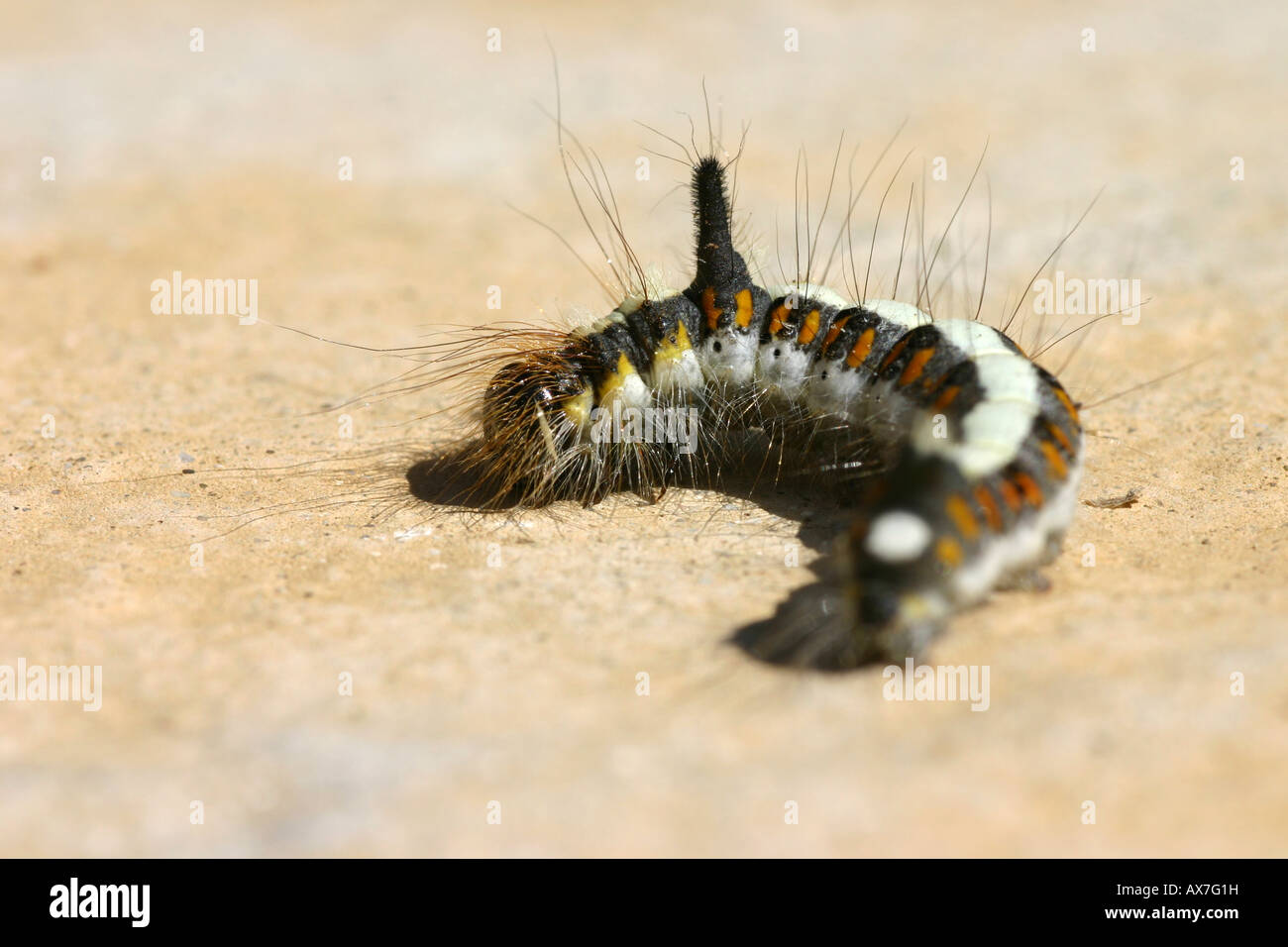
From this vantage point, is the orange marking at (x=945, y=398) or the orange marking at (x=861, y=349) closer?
the orange marking at (x=945, y=398)

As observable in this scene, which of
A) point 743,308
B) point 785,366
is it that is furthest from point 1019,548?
point 743,308

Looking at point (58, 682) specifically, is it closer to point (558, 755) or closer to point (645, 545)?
point (558, 755)

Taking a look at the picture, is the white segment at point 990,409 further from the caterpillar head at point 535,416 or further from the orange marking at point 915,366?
the caterpillar head at point 535,416

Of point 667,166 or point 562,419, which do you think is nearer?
point 562,419

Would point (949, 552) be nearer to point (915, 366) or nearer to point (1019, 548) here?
point (1019, 548)

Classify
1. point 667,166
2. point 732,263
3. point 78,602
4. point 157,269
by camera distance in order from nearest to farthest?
point 78,602 < point 732,263 < point 157,269 < point 667,166

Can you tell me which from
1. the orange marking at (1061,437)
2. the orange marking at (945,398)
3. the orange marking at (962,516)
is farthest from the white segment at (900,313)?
the orange marking at (962,516)

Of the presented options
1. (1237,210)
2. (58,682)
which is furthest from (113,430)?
(1237,210)
